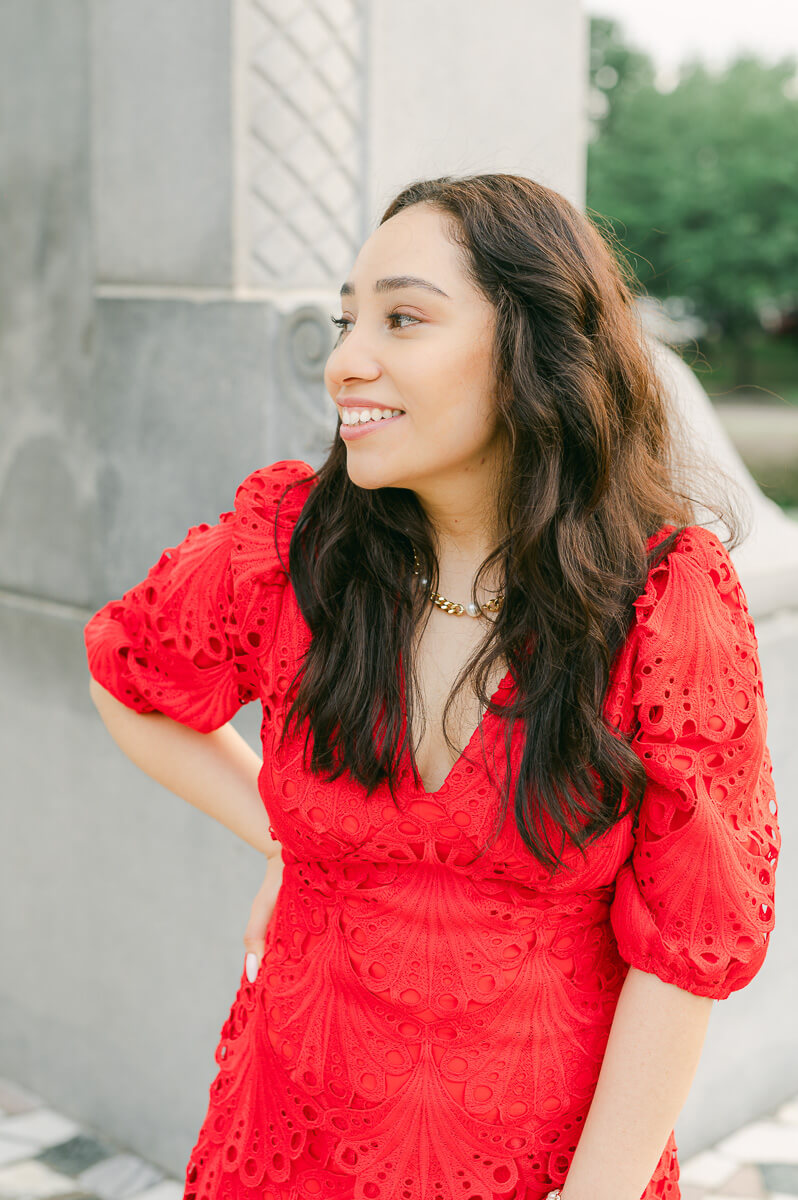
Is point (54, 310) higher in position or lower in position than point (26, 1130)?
higher

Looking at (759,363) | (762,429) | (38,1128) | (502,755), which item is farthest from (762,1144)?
(759,363)

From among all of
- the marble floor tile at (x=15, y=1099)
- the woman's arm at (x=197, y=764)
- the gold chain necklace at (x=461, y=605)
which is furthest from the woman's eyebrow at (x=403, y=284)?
the marble floor tile at (x=15, y=1099)

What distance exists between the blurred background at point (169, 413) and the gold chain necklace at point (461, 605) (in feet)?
3.32

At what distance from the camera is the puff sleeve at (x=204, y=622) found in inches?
68.2

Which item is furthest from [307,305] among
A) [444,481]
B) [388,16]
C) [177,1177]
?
[177,1177]

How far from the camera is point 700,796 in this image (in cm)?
140

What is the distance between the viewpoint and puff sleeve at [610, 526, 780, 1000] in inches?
55.4

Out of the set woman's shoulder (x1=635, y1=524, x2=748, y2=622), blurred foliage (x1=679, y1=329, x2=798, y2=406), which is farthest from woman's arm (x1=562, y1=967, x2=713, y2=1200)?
blurred foliage (x1=679, y1=329, x2=798, y2=406)

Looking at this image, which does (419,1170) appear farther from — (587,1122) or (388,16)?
(388,16)

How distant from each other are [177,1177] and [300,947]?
6.30ft

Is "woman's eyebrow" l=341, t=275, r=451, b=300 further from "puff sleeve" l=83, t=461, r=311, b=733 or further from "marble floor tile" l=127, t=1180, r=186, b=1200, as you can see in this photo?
"marble floor tile" l=127, t=1180, r=186, b=1200

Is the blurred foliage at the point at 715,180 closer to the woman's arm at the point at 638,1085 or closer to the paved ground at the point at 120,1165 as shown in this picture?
the paved ground at the point at 120,1165

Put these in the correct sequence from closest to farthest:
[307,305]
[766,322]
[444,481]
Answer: [444,481], [307,305], [766,322]

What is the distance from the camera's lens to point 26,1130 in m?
3.45
